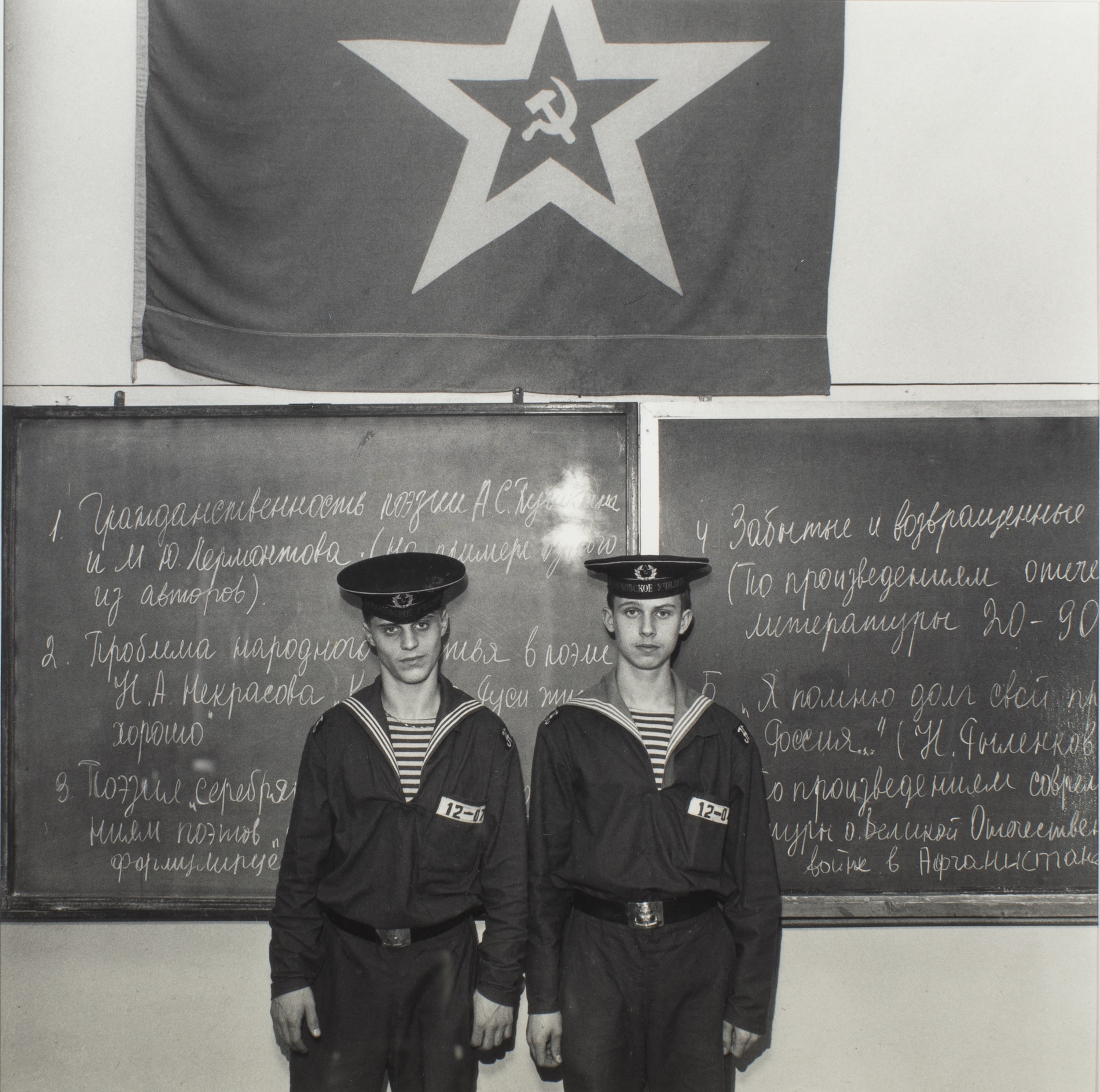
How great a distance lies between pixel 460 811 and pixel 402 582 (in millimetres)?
547

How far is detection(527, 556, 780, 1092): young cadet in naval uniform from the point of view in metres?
1.86

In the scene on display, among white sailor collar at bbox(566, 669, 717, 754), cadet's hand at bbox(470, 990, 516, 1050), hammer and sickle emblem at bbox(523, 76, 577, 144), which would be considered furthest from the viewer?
hammer and sickle emblem at bbox(523, 76, 577, 144)

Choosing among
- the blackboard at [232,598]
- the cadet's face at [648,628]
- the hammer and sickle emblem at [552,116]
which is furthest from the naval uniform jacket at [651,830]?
the hammer and sickle emblem at [552,116]

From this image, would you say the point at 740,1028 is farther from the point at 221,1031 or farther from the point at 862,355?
the point at 862,355

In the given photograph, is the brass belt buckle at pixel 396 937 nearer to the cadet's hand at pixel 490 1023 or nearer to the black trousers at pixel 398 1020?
the black trousers at pixel 398 1020

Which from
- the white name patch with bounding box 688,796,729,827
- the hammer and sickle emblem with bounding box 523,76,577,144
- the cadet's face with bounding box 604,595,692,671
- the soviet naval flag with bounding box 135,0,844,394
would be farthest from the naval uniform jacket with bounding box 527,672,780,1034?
the hammer and sickle emblem with bounding box 523,76,577,144

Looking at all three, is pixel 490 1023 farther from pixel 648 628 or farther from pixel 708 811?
pixel 648 628

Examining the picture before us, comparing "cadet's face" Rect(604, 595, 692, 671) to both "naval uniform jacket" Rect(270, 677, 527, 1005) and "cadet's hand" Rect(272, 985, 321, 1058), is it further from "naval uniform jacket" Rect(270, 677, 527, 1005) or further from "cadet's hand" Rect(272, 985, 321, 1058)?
"cadet's hand" Rect(272, 985, 321, 1058)

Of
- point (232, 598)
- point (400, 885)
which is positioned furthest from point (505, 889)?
point (232, 598)

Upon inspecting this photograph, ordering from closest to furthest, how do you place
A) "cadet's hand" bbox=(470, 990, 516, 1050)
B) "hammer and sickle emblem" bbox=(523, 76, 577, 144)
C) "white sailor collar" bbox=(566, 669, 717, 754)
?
"cadet's hand" bbox=(470, 990, 516, 1050) < "white sailor collar" bbox=(566, 669, 717, 754) < "hammer and sickle emblem" bbox=(523, 76, 577, 144)

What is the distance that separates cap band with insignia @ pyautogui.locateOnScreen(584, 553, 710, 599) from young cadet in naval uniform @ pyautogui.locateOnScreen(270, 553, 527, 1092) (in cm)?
40

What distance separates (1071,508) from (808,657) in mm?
839

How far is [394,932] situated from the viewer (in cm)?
189

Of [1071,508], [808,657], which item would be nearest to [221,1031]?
[808,657]
